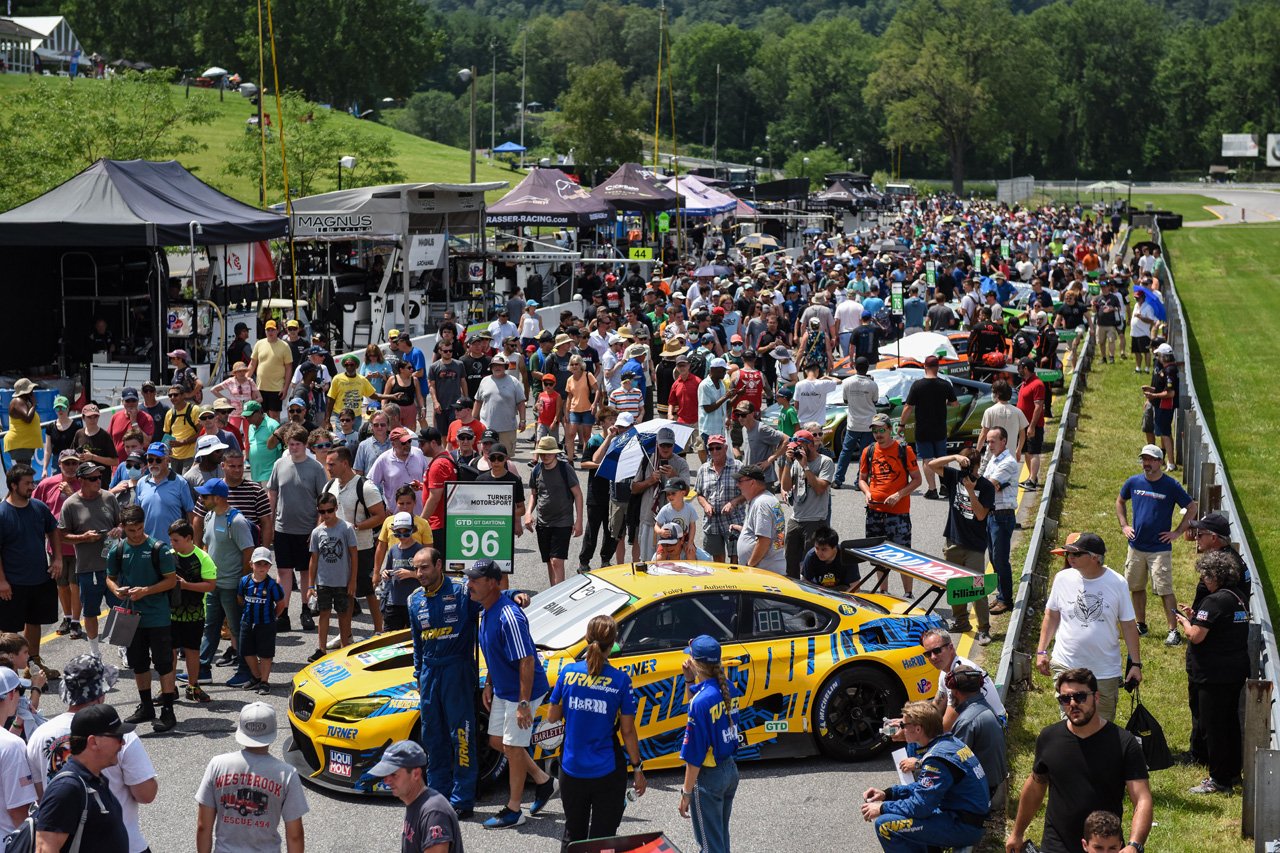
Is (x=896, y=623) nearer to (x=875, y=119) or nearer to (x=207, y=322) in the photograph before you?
(x=207, y=322)

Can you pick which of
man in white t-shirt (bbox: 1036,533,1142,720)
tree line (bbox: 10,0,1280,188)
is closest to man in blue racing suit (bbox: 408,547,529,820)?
man in white t-shirt (bbox: 1036,533,1142,720)

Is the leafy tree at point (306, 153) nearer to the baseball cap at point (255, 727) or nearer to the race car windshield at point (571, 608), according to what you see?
the race car windshield at point (571, 608)

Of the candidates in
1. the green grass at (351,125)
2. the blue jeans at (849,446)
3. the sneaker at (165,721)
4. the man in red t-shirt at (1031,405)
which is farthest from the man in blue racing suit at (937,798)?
the green grass at (351,125)

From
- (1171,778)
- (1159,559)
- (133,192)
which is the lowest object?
(1171,778)

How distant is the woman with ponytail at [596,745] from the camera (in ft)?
25.3

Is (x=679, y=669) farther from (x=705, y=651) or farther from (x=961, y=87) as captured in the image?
(x=961, y=87)

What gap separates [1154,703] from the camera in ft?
36.5

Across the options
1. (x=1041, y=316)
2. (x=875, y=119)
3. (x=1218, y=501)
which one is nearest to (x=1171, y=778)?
(x=1218, y=501)

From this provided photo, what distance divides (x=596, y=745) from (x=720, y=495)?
18.1ft

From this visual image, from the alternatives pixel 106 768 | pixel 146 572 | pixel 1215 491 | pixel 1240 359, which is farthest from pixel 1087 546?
pixel 1240 359

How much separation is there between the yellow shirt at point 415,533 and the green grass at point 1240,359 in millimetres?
8048

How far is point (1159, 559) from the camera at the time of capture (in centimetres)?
1205

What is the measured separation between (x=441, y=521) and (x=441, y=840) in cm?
729

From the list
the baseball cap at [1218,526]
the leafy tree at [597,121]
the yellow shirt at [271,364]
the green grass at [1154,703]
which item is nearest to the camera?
the green grass at [1154,703]
